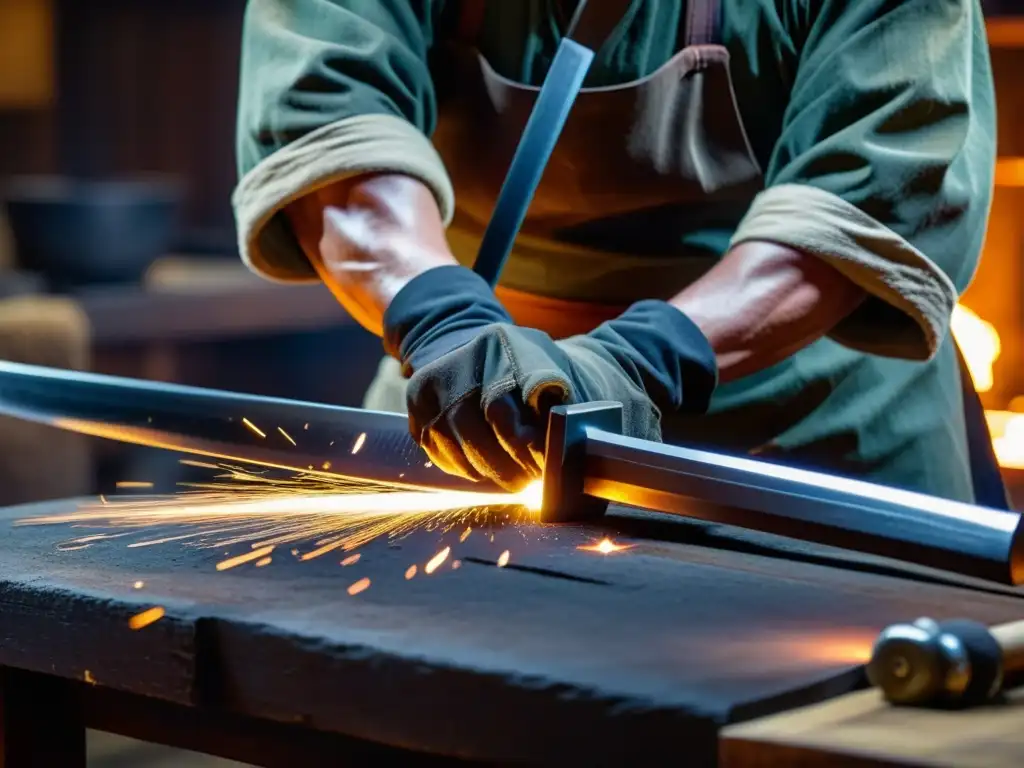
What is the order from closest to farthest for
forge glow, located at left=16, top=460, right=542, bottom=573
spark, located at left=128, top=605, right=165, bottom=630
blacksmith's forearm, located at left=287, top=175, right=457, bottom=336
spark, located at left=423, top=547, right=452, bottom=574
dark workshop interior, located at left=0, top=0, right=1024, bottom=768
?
spark, located at left=128, top=605, right=165, bottom=630 → spark, located at left=423, top=547, right=452, bottom=574 → forge glow, located at left=16, top=460, right=542, bottom=573 → blacksmith's forearm, located at left=287, top=175, right=457, bottom=336 → dark workshop interior, located at left=0, top=0, right=1024, bottom=768

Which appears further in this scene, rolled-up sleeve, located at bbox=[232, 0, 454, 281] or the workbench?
rolled-up sleeve, located at bbox=[232, 0, 454, 281]

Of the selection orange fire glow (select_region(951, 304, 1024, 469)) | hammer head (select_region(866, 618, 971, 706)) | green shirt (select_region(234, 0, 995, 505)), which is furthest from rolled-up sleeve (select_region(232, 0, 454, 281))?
orange fire glow (select_region(951, 304, 1024, 469))

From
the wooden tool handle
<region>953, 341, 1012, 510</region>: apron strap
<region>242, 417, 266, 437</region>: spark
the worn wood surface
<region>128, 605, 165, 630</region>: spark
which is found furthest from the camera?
<region>953, 341, 1012, 510</region>: apron strap

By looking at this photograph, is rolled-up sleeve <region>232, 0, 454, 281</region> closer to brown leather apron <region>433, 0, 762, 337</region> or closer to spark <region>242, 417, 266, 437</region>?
brown leather apron <region>433, 0, 762, 337</region>

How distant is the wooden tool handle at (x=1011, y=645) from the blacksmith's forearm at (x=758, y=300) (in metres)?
0.53

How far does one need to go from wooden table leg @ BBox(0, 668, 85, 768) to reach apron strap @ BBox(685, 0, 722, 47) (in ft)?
2.60

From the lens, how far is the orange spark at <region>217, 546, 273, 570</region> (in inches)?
41.9

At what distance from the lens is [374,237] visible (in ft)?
4.59

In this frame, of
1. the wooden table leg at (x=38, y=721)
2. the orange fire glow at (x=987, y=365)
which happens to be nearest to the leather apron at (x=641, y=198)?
the wooden table leg at (x=38, y=721)

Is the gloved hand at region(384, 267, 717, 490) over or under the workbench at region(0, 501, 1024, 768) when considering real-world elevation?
over

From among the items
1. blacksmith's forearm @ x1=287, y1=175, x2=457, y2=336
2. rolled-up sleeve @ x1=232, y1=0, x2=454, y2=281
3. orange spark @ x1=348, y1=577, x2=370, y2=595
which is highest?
rolled-up sleeve @ x1=232, y1=0, x2=454, y2=281

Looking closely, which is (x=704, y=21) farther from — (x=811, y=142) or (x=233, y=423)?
(x=233, y=423)

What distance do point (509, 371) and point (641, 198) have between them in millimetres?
426

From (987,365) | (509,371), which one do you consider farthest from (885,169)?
(987,365)
